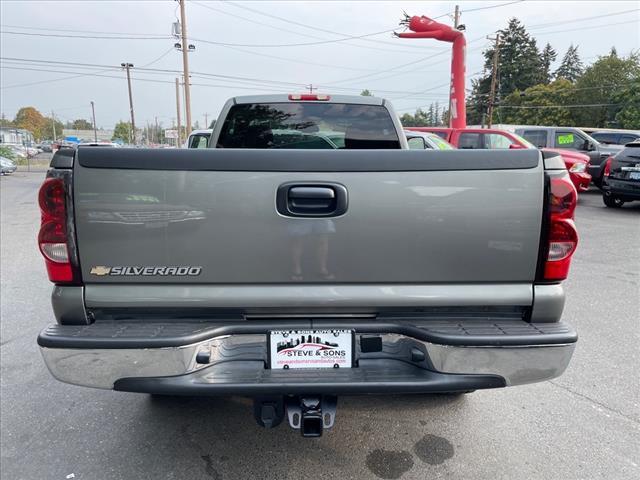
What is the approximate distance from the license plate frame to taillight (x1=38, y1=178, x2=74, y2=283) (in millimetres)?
943

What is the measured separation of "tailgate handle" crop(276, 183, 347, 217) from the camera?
1.88 m

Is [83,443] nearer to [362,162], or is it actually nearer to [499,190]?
[362,162]

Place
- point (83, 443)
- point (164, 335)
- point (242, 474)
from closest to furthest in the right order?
point (164, 335) → point (242, 474) → point (83, 443)

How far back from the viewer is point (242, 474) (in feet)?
7.64

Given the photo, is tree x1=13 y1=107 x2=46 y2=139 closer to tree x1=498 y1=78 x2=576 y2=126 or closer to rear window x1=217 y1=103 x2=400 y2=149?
tree x1=498 y1=78 x2=576 y2=126

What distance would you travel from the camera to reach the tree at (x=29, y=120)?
103588 mm

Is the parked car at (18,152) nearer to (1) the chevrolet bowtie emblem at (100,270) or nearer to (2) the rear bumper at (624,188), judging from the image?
(2) the rear bumper at (624,188)

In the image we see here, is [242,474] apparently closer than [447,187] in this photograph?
No

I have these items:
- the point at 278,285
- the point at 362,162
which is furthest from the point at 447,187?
the point at 278,285

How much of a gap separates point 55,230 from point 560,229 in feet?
7.24

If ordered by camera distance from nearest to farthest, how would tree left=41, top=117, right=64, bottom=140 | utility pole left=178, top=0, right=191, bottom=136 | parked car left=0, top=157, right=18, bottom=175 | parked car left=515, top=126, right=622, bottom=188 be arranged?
parked car left=515, top=126, right=622, bottom=188, parked car left=0, top=157, right=18, bottom=175, utility pole left=178, top=0, right=191, bottom=136, tree left=41, top=117, right=64, bottom=140

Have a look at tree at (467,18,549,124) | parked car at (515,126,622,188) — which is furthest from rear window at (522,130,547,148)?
tree at (467,18,549,124)

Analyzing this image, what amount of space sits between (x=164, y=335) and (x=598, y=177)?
49.9 ft

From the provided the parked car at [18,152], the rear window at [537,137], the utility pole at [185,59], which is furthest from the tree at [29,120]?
the rear window at [537,137]
